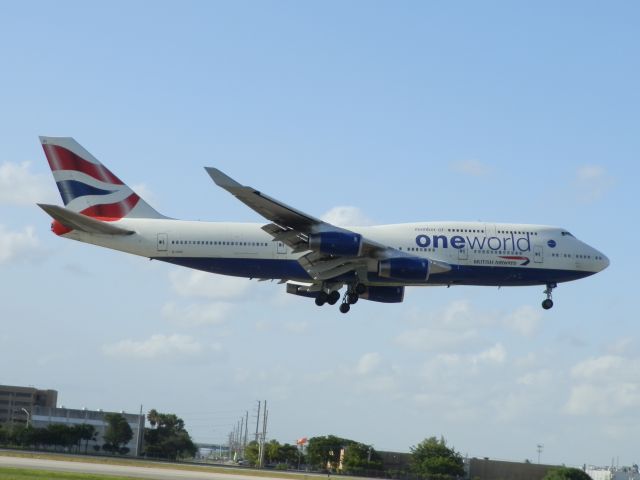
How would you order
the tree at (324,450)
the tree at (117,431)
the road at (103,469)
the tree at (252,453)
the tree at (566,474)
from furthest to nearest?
the tree at (252,453) → the tree at (117,431) → the tree at (324,450) → the tree at (566,474) → the road at (103,469)

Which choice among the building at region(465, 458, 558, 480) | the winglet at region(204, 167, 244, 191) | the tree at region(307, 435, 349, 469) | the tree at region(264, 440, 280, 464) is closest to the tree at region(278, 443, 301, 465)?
the tree at region(264, 440, 280, 464)

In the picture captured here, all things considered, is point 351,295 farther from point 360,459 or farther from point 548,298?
point 360,459

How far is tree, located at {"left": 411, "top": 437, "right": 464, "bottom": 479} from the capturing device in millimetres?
94500

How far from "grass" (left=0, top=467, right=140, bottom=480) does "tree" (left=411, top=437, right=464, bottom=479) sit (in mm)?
46905

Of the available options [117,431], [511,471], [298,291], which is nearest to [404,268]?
[298,291]

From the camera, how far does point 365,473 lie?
83750 millimetres

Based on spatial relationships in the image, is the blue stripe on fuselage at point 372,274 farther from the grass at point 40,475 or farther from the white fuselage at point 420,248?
the grass at point 40,475

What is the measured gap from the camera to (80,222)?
194 feet

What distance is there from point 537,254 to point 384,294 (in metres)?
9.49

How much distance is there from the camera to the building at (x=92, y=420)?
114 m

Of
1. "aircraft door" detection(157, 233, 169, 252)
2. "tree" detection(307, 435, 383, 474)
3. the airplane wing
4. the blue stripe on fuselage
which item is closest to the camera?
the airplane wing

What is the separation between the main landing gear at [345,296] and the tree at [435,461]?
30091 millimetres

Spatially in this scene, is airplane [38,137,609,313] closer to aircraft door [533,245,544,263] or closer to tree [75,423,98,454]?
aircraft door [533,245,544,263]

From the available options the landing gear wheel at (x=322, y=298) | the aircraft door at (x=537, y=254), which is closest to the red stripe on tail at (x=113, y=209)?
the landing gear wheel at (x=322, y=298)
